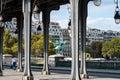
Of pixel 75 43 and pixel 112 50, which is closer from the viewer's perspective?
pixel 75 43

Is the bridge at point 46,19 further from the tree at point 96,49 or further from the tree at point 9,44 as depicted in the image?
the tree at point 96,49

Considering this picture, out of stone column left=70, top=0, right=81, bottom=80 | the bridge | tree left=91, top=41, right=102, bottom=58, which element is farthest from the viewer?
tree left=91, top=41, right=102, bottom=58

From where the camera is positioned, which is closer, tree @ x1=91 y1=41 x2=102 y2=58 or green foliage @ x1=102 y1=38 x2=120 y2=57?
green foliage @ x1=102 y1=38 x2=120 y2=57

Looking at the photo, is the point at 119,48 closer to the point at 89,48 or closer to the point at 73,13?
the point at 89,48

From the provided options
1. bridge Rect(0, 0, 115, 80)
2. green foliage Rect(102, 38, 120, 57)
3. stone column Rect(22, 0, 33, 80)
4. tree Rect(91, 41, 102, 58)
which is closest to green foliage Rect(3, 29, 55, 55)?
green foliage Rect(102, 38, 120, 57)

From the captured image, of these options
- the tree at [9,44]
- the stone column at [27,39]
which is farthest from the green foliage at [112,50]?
the stone column at [27,39]

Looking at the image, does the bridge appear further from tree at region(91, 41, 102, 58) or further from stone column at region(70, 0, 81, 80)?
tree at region(91, 41, 102, 58)

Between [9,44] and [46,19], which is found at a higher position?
[46,19]

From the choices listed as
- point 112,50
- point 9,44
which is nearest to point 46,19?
point 9,44

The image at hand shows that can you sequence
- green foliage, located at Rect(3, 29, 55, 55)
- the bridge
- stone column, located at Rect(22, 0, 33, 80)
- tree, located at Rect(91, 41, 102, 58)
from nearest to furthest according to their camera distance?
the bridge → stone column, located at Rect(22, 0, 33, 80) → green foliage, located at Rect(3, 29, 55, 55) → tree, located at Rect(91, 41, 102, 58)

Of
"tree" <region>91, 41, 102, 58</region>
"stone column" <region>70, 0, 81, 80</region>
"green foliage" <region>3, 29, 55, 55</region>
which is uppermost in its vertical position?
"stone column" <region>70, 0, 81, 80</region>

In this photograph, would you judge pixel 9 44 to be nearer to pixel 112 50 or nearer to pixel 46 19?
pixel 112 50

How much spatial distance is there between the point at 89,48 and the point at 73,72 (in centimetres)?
16451

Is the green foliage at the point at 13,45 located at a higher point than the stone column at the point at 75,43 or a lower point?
lower
